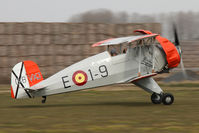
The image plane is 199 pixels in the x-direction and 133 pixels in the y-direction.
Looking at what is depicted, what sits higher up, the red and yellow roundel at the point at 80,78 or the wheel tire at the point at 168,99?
the red and yellow roundel at the point at 80,78

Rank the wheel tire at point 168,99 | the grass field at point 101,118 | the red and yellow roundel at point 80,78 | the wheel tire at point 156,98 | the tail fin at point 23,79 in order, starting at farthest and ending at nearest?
the wheel tire at point 156,98 → the wheel tire at point 168,99 → the red and yellow roundel at point 80,78 → the tail fin at point 23,79 → the grass field at point 101,118

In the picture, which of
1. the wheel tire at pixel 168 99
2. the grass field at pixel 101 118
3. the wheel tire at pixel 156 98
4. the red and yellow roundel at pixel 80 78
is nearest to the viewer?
the grass field at pixel 101 118

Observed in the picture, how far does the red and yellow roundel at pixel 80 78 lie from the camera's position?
44.5ft

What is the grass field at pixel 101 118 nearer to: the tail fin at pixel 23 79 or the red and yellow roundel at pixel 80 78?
the tail fin at pixel 23 79

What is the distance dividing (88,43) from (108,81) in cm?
1134

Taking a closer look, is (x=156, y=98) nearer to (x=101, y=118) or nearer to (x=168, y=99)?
(x=168, y=99)

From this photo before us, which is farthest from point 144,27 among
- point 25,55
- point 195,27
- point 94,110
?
point 195,27

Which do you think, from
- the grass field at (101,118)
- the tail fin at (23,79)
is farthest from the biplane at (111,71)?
the grass field at (101,118)

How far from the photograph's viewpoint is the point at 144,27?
997 inches

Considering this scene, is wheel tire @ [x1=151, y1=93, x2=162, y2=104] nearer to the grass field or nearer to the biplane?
the biplane

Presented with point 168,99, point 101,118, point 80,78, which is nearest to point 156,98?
point 168,99

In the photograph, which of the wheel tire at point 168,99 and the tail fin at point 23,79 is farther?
the wheel tire at point 168,99

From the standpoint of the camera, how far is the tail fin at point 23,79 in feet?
43.8

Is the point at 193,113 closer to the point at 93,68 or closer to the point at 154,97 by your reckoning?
the point at 154,97
